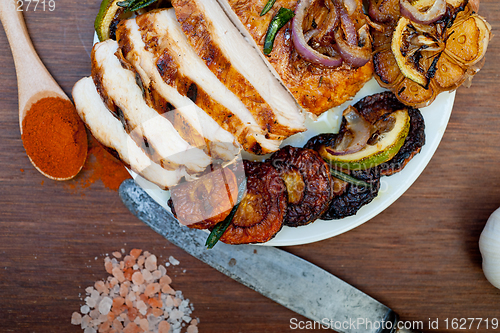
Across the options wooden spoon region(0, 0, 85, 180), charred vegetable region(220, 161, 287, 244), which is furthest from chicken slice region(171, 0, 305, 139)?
wooden spoon region(0, 0, 85, 180)

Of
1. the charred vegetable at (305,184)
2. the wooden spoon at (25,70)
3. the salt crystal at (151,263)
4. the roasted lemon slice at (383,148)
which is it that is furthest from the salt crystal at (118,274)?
the roasted lemon slice at (383,148)

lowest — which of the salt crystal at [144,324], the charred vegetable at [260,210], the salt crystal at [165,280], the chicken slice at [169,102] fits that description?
the salt crystal at [144,324]

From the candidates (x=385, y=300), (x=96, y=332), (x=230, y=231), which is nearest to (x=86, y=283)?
(x=96, y=332)

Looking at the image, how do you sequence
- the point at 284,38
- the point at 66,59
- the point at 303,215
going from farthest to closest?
the point at 66,59 → the point at 303,215 → the point at 284,38

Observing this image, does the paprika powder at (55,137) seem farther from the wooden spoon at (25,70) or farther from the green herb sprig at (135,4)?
the green herb sprig at (135,4)

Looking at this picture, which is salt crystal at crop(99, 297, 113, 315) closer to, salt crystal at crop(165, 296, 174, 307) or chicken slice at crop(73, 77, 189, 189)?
salt crystal at crop(165, 296, 174, 307)

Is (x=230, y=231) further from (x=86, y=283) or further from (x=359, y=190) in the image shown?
(x=86, y=283)

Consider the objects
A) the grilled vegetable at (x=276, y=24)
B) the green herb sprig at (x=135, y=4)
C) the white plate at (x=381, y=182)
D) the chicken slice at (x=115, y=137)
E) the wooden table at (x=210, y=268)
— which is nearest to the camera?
the grilled vegetable at (x=276, y=24)
